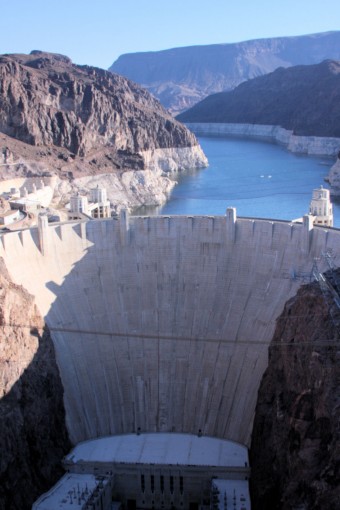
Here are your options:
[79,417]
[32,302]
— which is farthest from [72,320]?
[79,417]

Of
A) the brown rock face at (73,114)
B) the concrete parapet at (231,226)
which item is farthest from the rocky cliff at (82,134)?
the concrete parapet at (231,226)

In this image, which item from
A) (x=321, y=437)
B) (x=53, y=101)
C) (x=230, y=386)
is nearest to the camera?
(x=321, y=437)

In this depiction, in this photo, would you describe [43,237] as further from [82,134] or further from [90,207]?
[82,134]

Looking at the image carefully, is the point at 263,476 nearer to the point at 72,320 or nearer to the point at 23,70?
the point at 72,320

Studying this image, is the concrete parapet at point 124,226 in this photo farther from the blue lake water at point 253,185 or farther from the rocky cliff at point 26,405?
the blue lake water at point 253,185

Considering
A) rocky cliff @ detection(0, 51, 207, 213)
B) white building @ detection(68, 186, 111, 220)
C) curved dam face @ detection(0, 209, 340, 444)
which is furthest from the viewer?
rocky cliff @ detection(0, 51, 207, 213)

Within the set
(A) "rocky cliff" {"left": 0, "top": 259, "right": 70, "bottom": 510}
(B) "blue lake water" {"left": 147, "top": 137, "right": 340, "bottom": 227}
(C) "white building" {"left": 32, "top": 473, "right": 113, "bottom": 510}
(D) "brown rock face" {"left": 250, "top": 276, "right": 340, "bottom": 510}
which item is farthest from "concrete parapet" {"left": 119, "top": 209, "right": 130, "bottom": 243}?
(B) "blue lake water" {"left": 147, "top": 137, "right": 340, "bottom": 227}

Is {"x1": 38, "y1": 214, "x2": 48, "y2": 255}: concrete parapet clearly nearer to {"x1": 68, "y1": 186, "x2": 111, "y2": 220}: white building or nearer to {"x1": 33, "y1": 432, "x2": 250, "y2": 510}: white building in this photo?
{"x1": 33, "y1": 432, "x2": 250, "y2": 510}: white building
